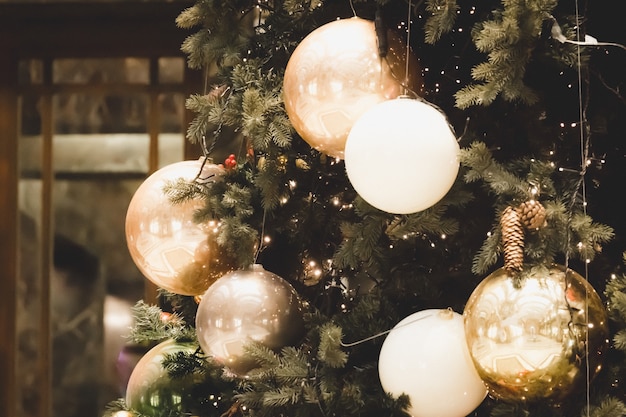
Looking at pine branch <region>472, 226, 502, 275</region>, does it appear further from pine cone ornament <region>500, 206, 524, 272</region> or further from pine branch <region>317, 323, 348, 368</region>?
pine branch <region>317, 323, 348, 368</region>

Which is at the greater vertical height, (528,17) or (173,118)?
(528,17)

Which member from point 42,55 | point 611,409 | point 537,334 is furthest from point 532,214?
point 42,55

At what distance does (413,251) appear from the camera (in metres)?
1.40

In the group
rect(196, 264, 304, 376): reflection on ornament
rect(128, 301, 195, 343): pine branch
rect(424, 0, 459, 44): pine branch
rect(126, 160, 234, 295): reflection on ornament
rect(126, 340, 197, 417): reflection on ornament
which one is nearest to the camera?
rect(424, 0, 459, 44): pine branch

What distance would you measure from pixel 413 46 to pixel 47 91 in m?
1.42

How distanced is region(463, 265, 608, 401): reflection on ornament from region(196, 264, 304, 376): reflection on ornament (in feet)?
1.16

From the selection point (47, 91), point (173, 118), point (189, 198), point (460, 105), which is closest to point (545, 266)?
point (460, 105)

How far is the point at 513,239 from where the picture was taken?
1119 mm

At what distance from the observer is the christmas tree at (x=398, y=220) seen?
1123 mm

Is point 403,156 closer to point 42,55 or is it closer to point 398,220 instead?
point 398,220

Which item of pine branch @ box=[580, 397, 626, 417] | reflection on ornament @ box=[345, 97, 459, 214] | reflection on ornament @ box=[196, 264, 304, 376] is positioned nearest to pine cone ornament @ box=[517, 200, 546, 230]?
reflection on ornament @ box=[345, 97, 459, 214]

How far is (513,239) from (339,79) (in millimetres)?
351

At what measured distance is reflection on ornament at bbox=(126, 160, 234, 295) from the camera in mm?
1442

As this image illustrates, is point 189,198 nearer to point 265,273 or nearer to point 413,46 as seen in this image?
point 265,273
